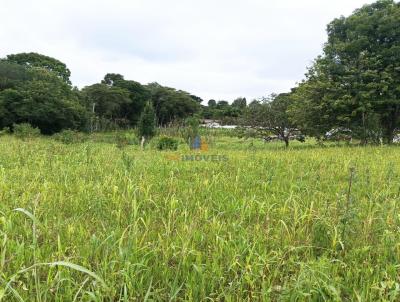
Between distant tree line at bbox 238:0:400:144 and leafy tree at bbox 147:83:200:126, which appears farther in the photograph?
leafy tree at bbox 147:83:200:126

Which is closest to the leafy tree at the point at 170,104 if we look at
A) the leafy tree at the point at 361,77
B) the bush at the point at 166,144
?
the bush at the point at 166,144

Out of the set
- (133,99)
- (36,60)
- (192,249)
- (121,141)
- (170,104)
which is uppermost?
(36,60)

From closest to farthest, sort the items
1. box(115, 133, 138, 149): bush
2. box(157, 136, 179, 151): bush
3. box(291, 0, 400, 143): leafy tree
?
box(115, 133, 138, 149): bush → box(291, 0, 400, 143): leafy tree → box(157, 136, 179, 151): bush

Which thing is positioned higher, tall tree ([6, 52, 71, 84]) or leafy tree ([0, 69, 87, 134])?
tall tree ([6, 52, 71, 84])

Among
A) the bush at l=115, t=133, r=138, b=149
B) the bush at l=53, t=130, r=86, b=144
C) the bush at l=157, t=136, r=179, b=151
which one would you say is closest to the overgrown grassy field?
the bush at l=115, t=133, r=138, b=149

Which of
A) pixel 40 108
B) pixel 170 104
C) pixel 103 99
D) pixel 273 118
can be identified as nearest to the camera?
pixel 273 118

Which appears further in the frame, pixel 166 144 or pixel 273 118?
pixel 273 118

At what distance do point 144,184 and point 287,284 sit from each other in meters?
2.14

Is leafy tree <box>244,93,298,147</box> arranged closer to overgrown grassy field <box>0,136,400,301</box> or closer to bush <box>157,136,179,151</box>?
bush <box>157,136,179,151</box>

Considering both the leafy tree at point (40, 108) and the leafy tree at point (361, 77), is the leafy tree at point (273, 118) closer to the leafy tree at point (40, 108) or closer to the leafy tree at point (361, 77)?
the leafy tree at point (361, 77)

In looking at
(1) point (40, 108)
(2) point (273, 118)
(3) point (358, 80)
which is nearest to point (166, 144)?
(2) point (273, 118)

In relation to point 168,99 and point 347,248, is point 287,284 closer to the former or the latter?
point 347,248

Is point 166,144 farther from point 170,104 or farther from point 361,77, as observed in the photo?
point 170,104

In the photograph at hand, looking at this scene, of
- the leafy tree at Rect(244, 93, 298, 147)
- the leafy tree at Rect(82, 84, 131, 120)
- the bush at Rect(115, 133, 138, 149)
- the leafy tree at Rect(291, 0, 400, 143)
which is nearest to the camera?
the bush at Rect(115, 133, 138, 149)
